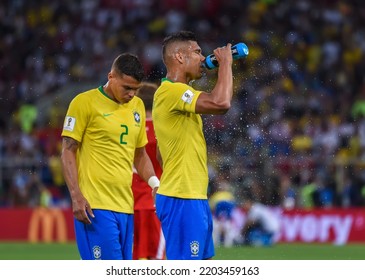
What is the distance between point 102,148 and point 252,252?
968 centimetres

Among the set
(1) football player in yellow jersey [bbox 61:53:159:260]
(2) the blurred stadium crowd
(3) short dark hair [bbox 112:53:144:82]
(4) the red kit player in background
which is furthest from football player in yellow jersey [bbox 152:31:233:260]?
(2) the blurred stadium crowd

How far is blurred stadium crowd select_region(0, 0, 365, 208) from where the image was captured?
22031 millimetres

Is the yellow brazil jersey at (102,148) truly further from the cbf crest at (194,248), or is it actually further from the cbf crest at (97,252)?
the cbf crest at (194,248)

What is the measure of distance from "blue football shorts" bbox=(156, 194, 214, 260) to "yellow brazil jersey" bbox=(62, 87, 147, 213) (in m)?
0.47

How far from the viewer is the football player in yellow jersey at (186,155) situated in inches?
335

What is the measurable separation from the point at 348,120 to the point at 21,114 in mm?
7815

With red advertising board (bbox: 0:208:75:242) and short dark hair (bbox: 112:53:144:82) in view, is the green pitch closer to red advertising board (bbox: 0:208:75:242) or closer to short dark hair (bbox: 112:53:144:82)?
red advertising board (bbox: 0:208:75:242)

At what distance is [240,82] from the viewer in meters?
24.8

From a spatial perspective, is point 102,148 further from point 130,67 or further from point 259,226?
point 259,226

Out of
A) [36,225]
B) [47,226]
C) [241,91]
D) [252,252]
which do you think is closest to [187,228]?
[252,252]

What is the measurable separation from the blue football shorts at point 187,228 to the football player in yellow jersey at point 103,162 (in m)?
0.46
